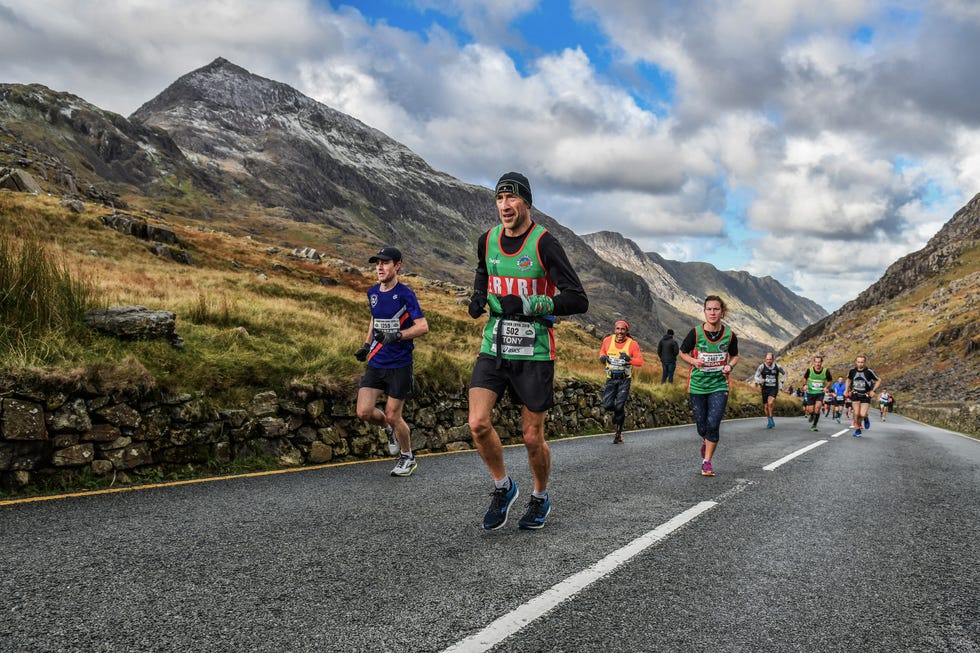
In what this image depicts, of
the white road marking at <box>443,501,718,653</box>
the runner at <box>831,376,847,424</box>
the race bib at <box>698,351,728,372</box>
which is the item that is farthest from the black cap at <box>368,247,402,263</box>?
the runner at <box>831,376,847,424</box>

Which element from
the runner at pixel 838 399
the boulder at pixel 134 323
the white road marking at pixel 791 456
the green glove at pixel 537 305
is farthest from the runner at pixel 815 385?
the boulder at pixel 134 323

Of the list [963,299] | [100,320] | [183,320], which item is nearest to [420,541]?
[100,320]

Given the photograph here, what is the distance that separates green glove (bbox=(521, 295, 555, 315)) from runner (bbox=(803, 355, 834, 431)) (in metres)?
16.0

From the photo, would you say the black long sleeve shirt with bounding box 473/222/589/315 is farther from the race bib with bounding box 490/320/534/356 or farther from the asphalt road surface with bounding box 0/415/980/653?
the asphalt road surface with bounding box 0/415/980/653

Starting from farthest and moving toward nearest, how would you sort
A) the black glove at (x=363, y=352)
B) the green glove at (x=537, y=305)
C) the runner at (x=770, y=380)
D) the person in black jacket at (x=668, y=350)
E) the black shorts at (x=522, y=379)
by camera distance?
the person in black jacket at (x=668, y=350)
the runner at (x=770, y=380)
the black glove at (x=363, y=352)
the black shorts at (x=522, y=379)
the green glove at (x=537, y=305)

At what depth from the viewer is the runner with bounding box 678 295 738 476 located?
733cm

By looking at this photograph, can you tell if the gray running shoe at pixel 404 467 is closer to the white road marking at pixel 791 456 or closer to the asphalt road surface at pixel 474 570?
the asphalt road surface at pixel 474 570

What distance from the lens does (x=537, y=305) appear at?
3863mm

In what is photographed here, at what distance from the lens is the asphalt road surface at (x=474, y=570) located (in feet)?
8.63

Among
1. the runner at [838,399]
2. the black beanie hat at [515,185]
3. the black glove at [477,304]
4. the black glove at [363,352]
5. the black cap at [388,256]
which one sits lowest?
the runner at [838,399]

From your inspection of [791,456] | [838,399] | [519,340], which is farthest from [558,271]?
[838,399]

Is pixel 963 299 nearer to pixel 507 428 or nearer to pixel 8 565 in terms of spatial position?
pixel 507 428

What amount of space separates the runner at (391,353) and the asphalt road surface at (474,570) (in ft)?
2.44

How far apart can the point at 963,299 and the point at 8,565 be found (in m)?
131
